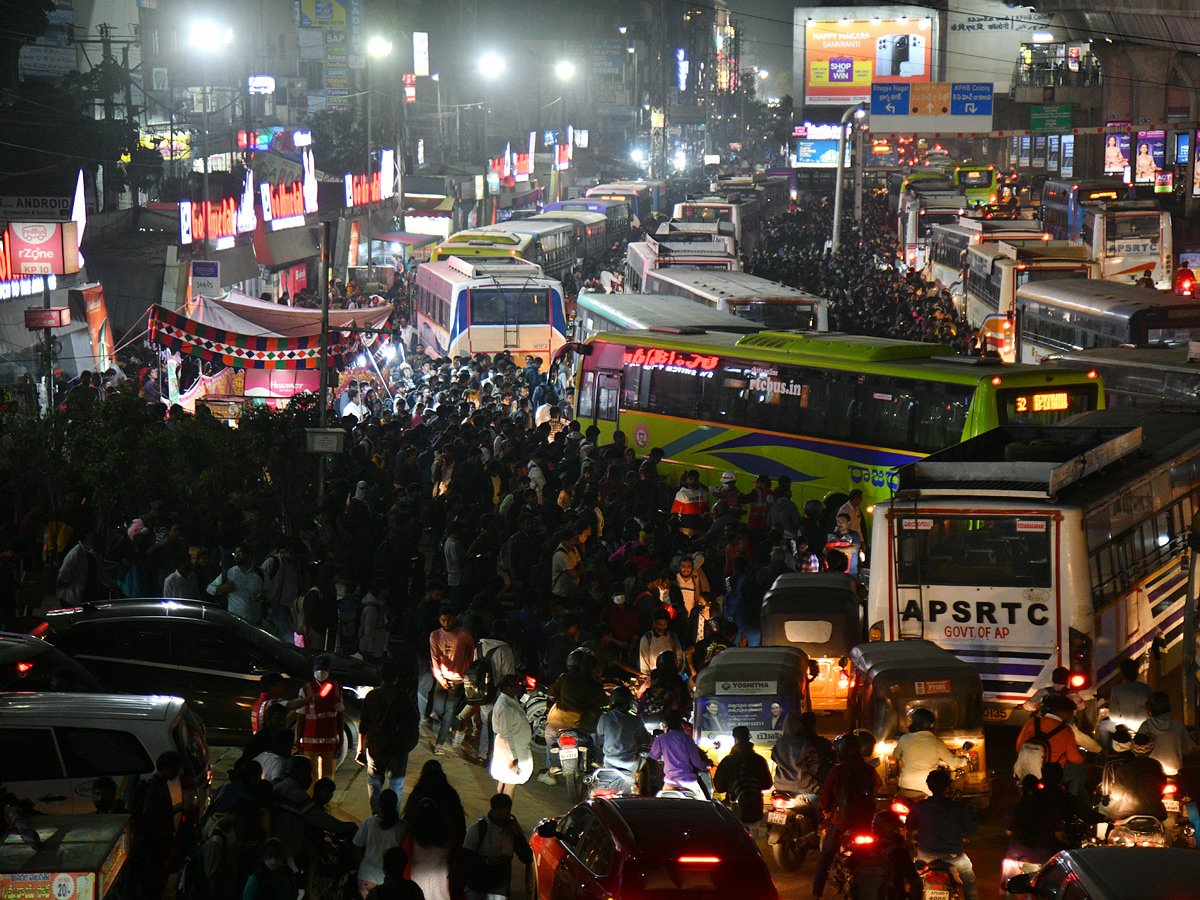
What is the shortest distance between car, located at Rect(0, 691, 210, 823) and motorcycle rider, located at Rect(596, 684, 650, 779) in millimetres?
2556

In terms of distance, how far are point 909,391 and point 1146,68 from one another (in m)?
47.8

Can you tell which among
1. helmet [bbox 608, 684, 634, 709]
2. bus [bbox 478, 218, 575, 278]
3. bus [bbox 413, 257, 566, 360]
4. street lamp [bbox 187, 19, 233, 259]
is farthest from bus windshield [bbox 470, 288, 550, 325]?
helmet [bbox 608, 684, 634, 709]

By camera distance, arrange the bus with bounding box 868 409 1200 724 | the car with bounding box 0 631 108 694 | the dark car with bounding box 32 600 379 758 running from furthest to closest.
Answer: the bus with bounding box 868 409 1200 724, the dark car with bounding box 32 600 379 758, the car with bounding box 0 631 108 694

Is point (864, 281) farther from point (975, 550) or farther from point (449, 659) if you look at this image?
point (449, 659)

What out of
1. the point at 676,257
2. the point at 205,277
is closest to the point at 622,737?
the point at 205,277

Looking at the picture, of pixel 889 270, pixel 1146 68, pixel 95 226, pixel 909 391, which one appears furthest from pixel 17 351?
pixel 1146 68

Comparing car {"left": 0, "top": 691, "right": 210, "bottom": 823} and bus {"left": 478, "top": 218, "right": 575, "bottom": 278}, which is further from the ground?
bus {"left": 478, "top": 218, "right": 575, "bottom": 278}

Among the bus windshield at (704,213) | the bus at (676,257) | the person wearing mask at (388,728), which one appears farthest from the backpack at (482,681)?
the bus windshield at (704,213)

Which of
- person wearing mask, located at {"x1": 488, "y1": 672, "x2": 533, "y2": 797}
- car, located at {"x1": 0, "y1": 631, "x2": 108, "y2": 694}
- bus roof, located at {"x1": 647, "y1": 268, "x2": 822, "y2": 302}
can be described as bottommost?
person wearing mask, located at {"x1": 488, "y1": 672, "x2": 533, "y2": 797}

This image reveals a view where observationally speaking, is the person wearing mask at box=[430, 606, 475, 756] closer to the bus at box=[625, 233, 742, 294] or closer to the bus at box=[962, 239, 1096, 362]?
the bus at box=[962, 239, 1096, 362]

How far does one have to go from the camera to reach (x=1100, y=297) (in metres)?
24.5

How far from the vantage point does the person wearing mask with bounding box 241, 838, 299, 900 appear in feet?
21.8

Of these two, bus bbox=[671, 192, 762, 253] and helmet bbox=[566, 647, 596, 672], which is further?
bus bbox=[671, 192, 762, 253]

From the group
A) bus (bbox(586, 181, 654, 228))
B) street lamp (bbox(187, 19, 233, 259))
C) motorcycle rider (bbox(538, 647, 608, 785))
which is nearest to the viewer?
motorcycle rider (bbox(538, 647, 608, 785))
